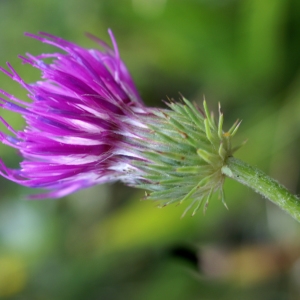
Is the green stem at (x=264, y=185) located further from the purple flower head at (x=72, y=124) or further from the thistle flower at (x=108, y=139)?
the purple flower head at (x=72, y=124)

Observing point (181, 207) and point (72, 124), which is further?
point (181, 207)

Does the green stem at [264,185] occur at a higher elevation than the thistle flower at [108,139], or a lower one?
lower

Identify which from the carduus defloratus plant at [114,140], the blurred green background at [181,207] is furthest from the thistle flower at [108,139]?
the blurred green background at [181,207]

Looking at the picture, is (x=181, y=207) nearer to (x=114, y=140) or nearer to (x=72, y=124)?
(x=114, y=140)

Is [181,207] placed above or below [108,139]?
below

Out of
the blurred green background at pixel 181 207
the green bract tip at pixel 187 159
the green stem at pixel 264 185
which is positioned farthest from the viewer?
the blurred green background at pixel 181 207

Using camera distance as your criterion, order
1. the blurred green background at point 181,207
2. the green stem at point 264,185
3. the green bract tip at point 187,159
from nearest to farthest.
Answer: the green stem at point 264,185
the green bract tip at point 187,159
the blurred green background at point 181,207

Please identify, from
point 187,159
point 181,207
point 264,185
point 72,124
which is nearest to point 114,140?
point 72,124

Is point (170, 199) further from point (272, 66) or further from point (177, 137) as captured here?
point (272, 66)

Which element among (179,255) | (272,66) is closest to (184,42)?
(272,66)
